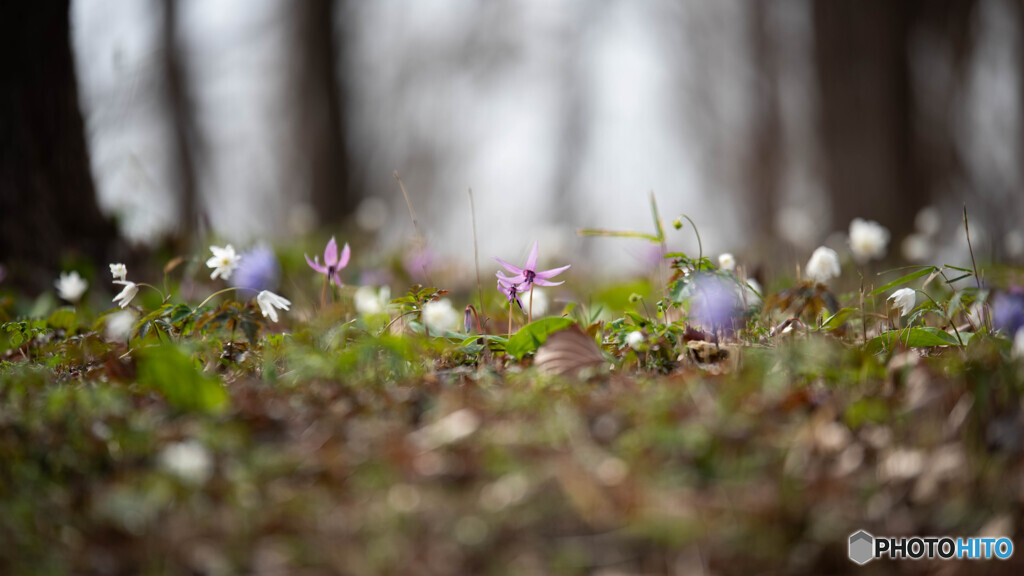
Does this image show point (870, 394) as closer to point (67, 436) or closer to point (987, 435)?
point (987, 435)

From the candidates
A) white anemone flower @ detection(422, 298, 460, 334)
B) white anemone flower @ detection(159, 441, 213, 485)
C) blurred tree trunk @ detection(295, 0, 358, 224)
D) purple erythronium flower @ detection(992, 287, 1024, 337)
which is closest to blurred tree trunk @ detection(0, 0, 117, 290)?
white anemone flower @ detection(422, 298, 460, 334)

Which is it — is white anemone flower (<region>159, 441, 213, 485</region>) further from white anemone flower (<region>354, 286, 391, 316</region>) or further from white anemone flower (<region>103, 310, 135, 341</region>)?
white anemone flower (<region>354, 286, 391, 316</region>)

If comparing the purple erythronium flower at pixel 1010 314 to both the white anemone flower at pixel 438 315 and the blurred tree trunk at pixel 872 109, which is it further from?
the blurred tree trunk at pixel 872 109

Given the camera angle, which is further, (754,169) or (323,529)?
(754,169)

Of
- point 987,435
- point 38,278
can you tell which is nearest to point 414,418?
point 987,435

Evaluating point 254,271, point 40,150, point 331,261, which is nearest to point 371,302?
point 331,261

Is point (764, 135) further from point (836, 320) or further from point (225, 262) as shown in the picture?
point (225, 262)

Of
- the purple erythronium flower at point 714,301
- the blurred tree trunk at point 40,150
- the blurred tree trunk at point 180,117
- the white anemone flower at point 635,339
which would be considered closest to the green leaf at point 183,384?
the white anemone flower at point 635,339
